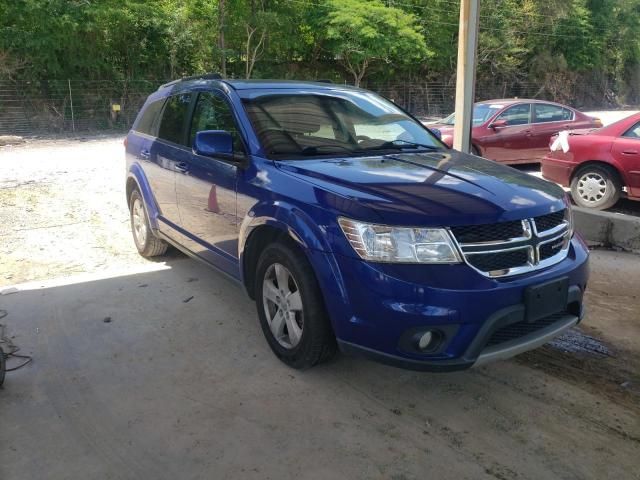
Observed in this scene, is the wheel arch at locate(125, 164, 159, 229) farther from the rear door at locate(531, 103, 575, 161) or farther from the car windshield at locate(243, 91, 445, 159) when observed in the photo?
the rear door at locate(531, 103, 575, 161)

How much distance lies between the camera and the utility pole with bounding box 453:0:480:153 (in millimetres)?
7109

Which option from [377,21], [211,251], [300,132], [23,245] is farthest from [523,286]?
[377,21]

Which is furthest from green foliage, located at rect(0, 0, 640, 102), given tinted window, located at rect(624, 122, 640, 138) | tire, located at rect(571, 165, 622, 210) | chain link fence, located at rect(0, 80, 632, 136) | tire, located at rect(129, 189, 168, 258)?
tinted window, located at rect(624, 122, 640, 138)

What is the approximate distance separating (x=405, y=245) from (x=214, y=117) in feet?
7.21

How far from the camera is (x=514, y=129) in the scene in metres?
11.2

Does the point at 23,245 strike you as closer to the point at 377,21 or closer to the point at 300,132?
the point at 300,132

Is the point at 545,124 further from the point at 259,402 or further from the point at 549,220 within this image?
the point at 259,402

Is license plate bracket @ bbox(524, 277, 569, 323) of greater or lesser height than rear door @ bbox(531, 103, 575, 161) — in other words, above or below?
below

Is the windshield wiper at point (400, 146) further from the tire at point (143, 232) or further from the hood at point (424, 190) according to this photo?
the tire at point (143, 232)

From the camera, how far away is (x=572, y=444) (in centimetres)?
284

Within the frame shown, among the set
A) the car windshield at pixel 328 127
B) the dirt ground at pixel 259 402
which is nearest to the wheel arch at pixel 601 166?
the dirt ground at pixel 259 402

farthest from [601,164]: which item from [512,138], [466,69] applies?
[512,138]

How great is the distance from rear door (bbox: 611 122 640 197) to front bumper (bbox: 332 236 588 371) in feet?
17.3

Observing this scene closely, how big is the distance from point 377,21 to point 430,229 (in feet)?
92.5
